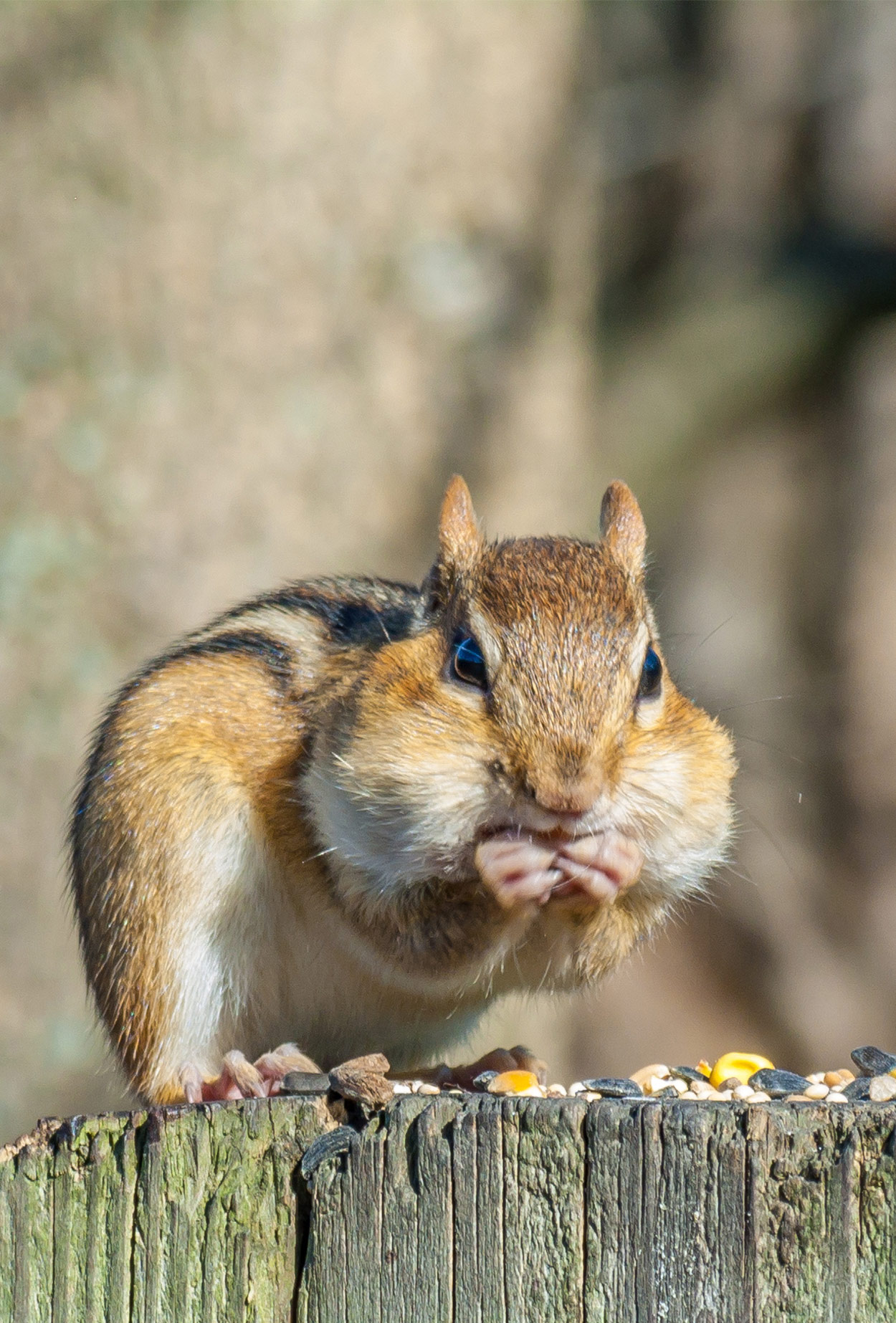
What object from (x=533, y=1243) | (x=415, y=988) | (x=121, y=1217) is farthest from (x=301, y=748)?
(x=533, y=1243)

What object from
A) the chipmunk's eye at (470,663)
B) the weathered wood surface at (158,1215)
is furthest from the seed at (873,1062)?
the weathered wood surface at (158,1215)

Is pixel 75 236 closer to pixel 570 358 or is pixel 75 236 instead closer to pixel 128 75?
pixel 128 75

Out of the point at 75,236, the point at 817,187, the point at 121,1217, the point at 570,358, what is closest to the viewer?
the point at 121,1217

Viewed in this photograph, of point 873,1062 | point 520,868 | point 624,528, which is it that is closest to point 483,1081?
point 520,868

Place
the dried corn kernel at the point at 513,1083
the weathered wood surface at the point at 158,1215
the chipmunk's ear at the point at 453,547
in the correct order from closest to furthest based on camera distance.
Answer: the weathered wood surface at the point at 158,1215 → the dried corn kernel at the point at 513,1083 → the chipmunk's ear at the point at 453,547

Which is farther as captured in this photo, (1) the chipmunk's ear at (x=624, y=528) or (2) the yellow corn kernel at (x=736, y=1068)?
(1) the chipmunk's ear at (x=624, y=528)

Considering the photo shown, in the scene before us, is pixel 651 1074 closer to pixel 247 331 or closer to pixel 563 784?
pixel 563 784

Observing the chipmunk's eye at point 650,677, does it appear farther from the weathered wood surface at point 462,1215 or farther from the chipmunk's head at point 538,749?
the weathered wood surface at point 462,1215
